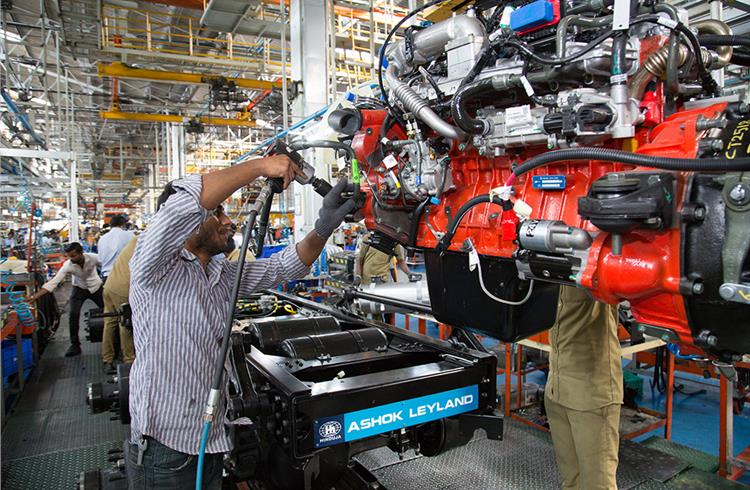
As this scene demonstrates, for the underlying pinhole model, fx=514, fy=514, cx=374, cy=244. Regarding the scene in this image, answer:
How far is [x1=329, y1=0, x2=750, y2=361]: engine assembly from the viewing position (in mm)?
1262

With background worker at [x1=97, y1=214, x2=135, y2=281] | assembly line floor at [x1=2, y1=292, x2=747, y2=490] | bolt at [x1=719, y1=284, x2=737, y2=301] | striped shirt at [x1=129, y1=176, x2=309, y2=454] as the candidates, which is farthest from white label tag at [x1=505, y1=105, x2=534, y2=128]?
background worker at [x1=97, y1=214, x2=135, y2=281]

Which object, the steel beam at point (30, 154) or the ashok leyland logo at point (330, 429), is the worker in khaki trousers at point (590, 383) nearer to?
the ashok leyland logo at point (330, 429)

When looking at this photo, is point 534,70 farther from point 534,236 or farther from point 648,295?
point 648,295

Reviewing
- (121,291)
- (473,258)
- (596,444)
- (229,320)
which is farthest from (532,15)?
(121,291)

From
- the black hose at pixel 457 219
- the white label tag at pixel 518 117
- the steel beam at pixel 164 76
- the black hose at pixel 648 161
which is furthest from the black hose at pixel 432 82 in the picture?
the steel beam at pixel 164 76

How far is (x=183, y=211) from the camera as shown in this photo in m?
1.79

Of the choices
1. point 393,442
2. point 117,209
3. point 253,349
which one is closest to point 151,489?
point 253,349

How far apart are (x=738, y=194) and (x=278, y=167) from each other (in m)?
1.46

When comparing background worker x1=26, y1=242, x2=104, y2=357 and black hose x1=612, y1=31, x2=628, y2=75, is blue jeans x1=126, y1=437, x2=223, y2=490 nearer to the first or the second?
black hose x1=612, y1=31, x2=628, y2=75

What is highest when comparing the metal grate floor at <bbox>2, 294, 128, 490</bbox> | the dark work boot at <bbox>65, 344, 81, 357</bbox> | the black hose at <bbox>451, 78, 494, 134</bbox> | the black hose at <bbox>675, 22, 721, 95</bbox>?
the black hose at <bbox>675, 22, 721, 95</bbox>

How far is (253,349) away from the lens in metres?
2.70

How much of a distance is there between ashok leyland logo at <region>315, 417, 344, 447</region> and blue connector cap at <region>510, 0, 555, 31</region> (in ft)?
5.00

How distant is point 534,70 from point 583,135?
31 cm

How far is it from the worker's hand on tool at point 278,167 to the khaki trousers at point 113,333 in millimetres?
4541
